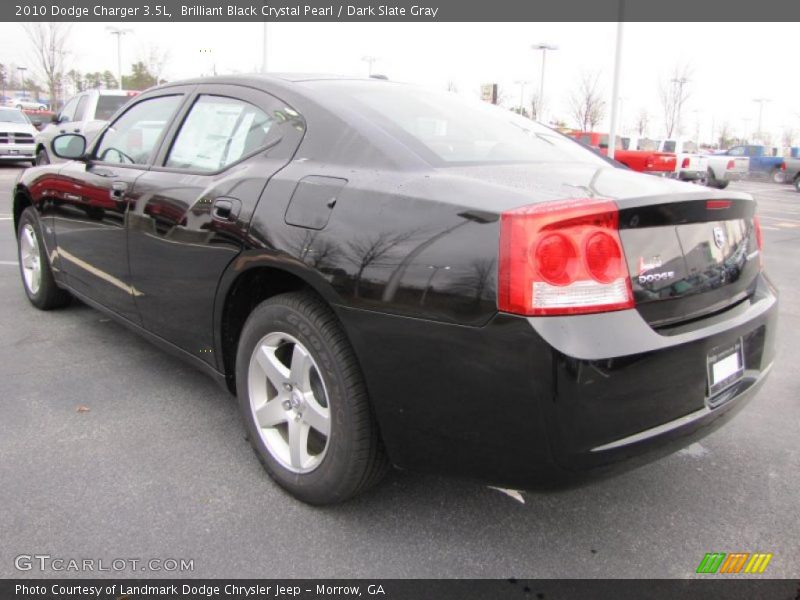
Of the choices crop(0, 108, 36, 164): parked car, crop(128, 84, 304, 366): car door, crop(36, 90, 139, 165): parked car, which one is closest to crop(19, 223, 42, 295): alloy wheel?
crop(128, 84, 304, 366): car door

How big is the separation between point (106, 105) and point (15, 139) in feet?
21.1

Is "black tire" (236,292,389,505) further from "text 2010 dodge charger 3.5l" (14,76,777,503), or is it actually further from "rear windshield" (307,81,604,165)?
"rear windshield" (307,81,604,165)

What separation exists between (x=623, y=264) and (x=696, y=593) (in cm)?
107

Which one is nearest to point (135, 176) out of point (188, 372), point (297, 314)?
point (188, 372)

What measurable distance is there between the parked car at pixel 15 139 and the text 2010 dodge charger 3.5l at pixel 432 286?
17747mm

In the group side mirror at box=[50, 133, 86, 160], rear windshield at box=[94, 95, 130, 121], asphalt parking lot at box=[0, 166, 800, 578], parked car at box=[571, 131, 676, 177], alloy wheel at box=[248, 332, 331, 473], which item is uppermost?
rear windshield at box=[94, 95, 130, 121]

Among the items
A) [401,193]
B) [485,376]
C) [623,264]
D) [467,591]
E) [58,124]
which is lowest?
[467,591]

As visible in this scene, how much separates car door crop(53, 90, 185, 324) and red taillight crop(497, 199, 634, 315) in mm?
2160

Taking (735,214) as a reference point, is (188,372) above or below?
below

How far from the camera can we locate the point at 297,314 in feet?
7.68

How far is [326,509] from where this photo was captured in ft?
8.10

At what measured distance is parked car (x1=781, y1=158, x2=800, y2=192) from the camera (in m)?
27.6

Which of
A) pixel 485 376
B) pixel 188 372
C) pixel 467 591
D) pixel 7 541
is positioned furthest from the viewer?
pixel 188 372
